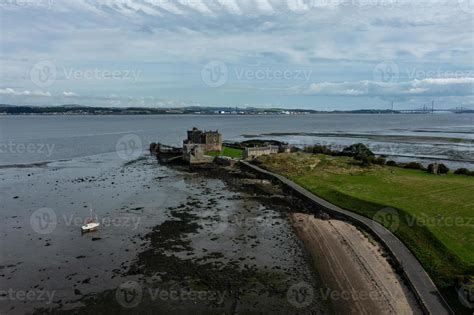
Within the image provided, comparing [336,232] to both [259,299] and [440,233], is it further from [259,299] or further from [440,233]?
[259,299]

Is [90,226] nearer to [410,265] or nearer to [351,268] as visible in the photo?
[351,268]

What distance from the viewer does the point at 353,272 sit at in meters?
22.9

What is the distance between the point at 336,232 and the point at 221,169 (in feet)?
104

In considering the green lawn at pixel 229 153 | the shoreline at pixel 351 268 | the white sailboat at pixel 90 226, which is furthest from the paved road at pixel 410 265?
the green lawn at pixel 229 153

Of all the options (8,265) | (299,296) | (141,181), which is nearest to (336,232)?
(299,296)

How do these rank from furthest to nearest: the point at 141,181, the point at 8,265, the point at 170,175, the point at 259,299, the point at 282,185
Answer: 1. the point at 170,175
2. the point at 141,181
3. the point at 282,185
4. the point at 8,265
5. the point at 259,299

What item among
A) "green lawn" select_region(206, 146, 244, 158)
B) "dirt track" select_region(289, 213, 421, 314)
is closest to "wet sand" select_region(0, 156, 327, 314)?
"dirt track" select_region(289, 213, 421, 314)

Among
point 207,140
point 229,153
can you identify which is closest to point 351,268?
point 229,153

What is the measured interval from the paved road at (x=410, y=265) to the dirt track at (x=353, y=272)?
0.56 meters

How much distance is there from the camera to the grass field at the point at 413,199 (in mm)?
22172

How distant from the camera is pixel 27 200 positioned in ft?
137

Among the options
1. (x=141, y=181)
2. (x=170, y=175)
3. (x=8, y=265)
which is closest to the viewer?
(x=8, y=265)

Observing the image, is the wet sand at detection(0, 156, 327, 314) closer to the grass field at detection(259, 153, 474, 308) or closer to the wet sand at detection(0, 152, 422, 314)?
the wet sand at detection(0, 152, 422, 314)

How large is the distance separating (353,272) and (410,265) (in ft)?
9.92
